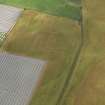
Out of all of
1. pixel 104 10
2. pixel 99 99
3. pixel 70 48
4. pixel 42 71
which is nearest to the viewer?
pixel 99 99

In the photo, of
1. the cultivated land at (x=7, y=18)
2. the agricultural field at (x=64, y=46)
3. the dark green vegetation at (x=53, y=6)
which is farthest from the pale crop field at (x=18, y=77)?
the dark green vegetation at (x=53, y=6)

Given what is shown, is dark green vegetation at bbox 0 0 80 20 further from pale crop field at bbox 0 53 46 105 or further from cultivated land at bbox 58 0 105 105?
pale crop field at bbox 0 53 46 105

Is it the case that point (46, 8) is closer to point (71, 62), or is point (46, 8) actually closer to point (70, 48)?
point (70, 48)

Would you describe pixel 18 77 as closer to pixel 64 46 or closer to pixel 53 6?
pixel 64 46

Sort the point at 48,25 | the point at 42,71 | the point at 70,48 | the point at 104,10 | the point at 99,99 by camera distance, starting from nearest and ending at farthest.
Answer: the point at 99,99 < the point at 42,71 < the point at 70,48 < the point at 48,25 < the point at 104,10

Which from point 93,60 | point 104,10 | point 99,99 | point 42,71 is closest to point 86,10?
point 104,10

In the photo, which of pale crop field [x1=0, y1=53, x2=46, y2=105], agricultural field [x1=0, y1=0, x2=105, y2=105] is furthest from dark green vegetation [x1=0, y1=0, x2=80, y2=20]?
pale crop field [x1=0, y1=53, x2=46, y2=105]

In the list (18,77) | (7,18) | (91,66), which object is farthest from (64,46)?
(7,18)
